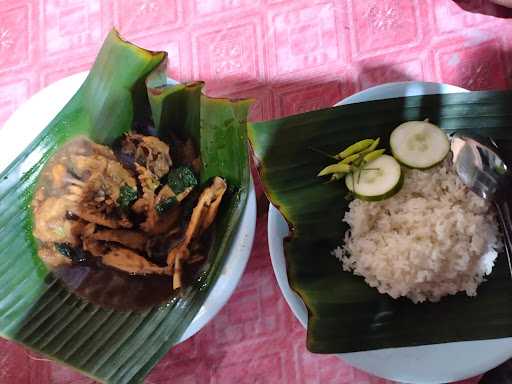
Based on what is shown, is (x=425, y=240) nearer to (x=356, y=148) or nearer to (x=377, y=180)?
(x=377, y=180)

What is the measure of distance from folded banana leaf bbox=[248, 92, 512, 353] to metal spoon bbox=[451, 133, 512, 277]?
43 mm

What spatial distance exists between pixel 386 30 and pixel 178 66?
0.74 m

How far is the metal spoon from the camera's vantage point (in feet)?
4.93

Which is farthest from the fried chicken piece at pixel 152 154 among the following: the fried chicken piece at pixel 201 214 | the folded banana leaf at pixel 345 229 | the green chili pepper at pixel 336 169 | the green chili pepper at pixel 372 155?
the green chili pepper at pixel 372 155

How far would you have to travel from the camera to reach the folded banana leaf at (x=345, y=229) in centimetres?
145

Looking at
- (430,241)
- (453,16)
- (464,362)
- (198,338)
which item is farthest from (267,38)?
(464,362)

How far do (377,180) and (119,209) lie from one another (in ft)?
2.54

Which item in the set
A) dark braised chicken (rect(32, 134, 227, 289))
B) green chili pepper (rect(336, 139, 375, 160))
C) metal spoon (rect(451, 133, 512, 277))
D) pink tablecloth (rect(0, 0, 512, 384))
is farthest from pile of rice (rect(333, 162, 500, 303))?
dark braised chicken (rect(32, 134, 227, 289))

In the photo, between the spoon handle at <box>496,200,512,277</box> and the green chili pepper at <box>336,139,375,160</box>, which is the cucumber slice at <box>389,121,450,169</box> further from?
the spoon handle at <box>496,200,512,277</box>

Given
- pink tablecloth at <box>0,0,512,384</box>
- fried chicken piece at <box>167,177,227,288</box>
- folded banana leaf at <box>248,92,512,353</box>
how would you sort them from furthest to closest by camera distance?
pink tablecloth at <box>0,0,512,384</box>
fried chicken piece at <box>167,177,227,288</box>
folded banana leaf at <box>248,92,512,353</box>

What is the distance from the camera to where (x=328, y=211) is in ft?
5.11

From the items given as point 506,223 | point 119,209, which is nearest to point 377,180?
point 506,223

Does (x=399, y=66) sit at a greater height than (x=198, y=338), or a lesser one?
greater

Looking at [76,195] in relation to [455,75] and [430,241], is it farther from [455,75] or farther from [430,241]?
[455,75]
